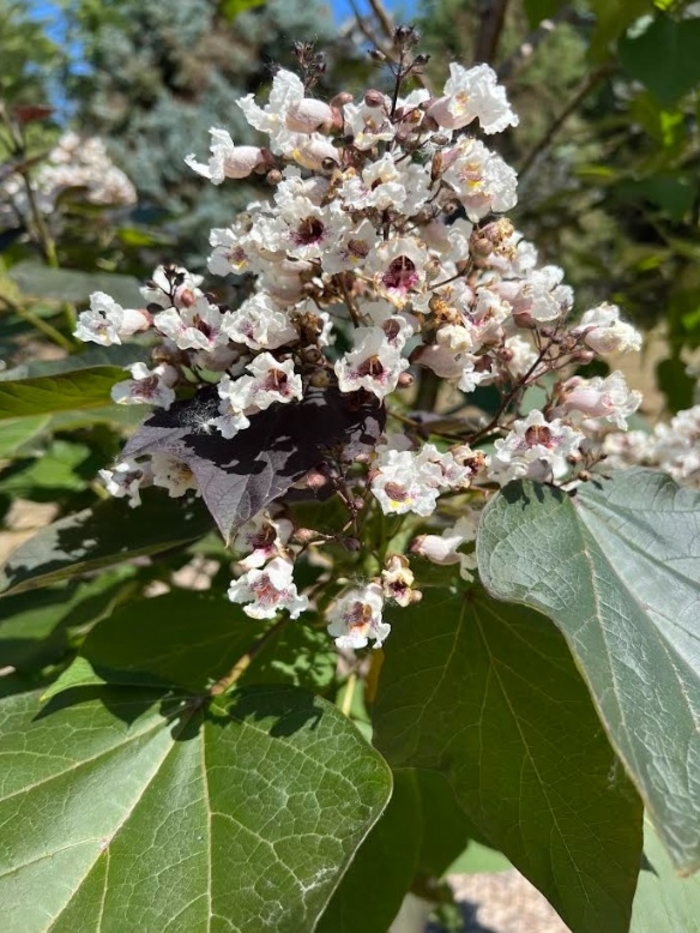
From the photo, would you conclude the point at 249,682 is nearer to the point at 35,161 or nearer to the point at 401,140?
the point at 401,140

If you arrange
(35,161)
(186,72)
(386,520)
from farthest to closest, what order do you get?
(186,72)
(35,161)
(386,520)

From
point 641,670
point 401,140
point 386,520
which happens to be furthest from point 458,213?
point 641,670

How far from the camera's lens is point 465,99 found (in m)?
0.72

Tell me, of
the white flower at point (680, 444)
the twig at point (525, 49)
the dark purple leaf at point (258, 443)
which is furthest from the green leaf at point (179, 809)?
the twig at point (525, 49)

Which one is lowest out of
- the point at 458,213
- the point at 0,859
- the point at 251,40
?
the point at 0,859

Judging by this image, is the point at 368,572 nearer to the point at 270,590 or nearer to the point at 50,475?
the point at 270,590

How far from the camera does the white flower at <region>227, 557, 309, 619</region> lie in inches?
27.2

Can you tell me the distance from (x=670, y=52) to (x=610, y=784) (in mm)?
1184

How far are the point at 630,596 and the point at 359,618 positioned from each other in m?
0.22

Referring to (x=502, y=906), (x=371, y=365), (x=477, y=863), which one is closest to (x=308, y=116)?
(x=371, y=365)

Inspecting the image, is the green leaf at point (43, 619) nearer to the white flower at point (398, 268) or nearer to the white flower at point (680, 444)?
the white flower at point (398, 268)

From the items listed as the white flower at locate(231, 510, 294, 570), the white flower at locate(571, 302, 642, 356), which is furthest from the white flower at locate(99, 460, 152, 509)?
the white flower at locate(571, 302, 642, 356)

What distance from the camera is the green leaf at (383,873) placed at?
91cm

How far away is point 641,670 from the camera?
61cm
